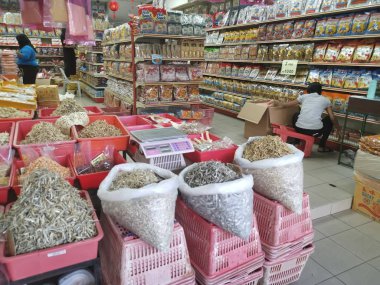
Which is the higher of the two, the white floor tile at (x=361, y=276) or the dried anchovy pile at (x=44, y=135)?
the dried anchovy pile at (x=44, y=135)

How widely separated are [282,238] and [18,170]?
5.28 ft

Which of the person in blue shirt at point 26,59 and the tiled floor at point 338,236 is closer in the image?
the tiled floor at point 338,236

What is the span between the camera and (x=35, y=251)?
106cm

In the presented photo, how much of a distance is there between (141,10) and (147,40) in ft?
1.79

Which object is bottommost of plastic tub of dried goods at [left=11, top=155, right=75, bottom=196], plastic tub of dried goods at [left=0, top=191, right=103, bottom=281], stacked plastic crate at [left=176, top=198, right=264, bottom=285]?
stacked plastic crate at [left=176, top=198, right=264, bottom=285]

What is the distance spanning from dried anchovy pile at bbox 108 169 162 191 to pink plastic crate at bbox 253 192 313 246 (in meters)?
0.70

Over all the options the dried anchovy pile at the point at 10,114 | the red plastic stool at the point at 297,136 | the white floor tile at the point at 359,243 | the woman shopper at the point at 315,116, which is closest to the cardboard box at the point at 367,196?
the white floor tile at the point at 359,243

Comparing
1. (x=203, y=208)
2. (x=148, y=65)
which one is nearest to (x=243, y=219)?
(x=203, y=208)

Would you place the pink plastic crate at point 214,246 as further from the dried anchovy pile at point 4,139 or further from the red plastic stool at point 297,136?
the red plastic stool at point 297,136

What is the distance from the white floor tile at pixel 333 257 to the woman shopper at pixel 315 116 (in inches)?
89.3

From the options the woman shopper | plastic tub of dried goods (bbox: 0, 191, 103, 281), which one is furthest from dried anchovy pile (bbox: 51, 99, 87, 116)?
the woman shopper

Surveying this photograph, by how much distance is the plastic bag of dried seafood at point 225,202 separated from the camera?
1422mm

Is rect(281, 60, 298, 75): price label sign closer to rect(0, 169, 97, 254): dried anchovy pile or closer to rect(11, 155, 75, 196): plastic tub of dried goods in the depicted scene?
rect(11, 155, 75, 196): plastic tub of dried goods

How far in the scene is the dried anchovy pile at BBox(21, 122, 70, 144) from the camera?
1.90 m
